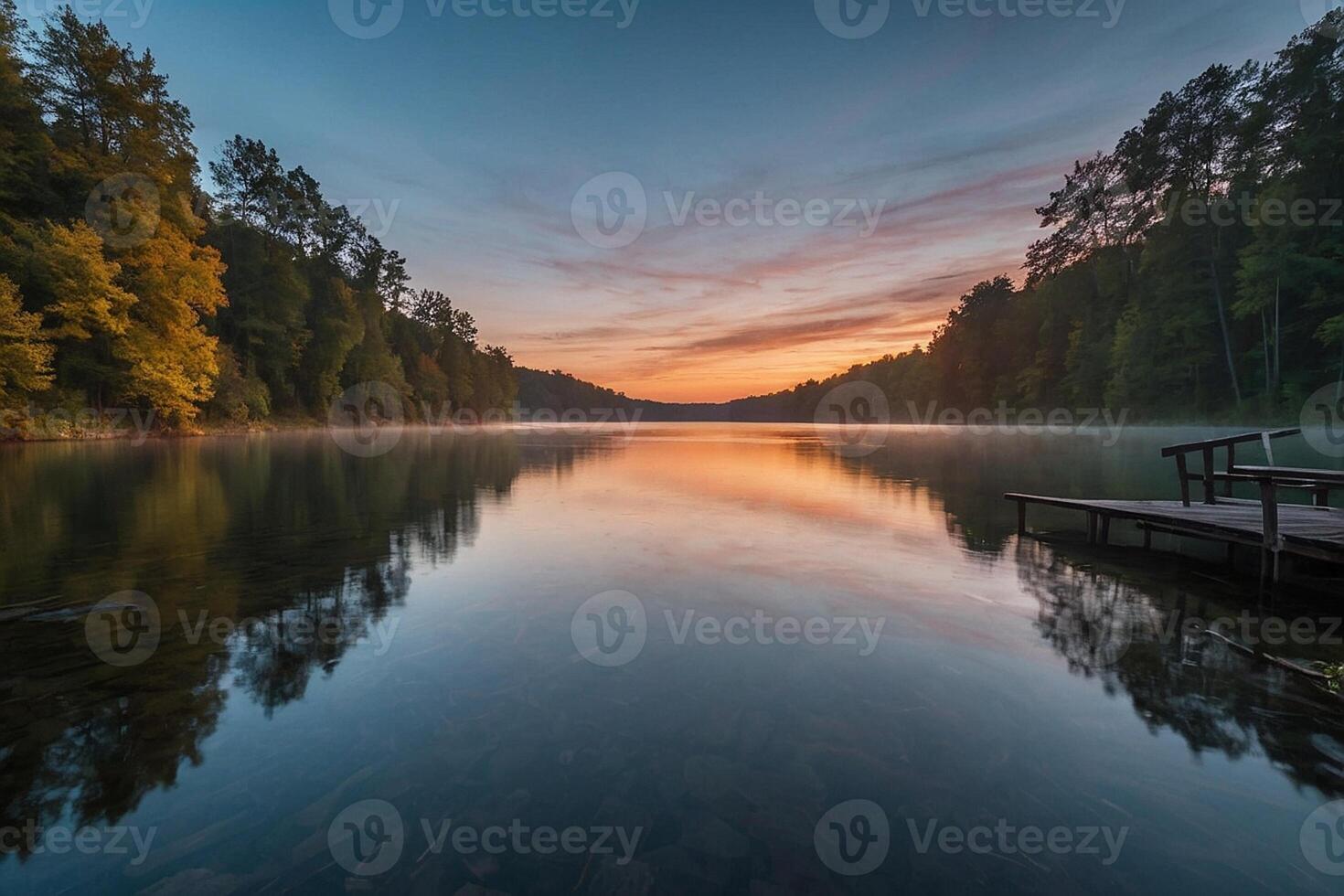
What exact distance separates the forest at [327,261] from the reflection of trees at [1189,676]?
47.1 meters

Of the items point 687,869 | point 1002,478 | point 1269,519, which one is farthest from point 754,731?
point 1002,478

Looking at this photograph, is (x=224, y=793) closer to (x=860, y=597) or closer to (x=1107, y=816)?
(x=1107, y=816)

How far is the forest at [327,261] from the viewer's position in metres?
33.4

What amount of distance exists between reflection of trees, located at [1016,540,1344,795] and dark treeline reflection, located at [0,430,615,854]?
9198mm

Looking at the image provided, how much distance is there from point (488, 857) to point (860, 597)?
725 cm

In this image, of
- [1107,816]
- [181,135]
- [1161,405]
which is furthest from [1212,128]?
[181,135]

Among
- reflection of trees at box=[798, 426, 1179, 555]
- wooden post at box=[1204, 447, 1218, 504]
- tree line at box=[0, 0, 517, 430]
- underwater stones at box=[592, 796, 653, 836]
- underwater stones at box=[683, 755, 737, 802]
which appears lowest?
underwater stones at box=[683, 755, 737, 802]

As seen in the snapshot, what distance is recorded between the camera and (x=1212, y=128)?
53125 mm

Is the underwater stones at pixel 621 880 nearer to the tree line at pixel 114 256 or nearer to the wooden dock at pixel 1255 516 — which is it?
the wooden dock at pixel 1255 516

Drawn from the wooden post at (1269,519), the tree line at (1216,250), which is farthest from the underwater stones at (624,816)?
the tree line at (1216,250)

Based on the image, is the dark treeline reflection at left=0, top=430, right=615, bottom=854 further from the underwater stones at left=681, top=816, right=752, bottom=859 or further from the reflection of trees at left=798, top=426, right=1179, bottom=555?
the reflection of trees at left=798, top=426, right=1179, bottom=555

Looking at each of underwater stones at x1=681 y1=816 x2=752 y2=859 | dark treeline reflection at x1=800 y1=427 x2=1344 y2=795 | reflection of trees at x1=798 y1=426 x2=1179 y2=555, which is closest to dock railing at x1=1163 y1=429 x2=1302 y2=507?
dark treeline reflection at x1=800 y1=427 x2=1344 y2=795

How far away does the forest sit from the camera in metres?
33.4

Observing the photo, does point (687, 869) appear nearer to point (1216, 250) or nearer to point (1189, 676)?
point (1189, 676)
